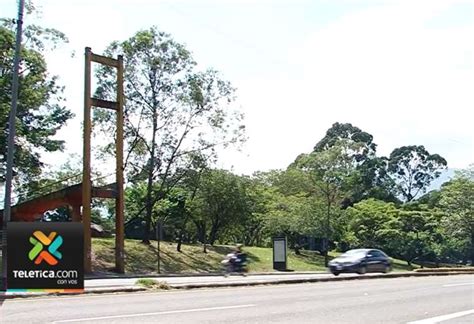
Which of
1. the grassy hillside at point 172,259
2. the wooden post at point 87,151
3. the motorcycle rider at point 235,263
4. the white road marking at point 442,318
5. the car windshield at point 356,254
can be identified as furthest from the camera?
the grassy hillside at point 172,259

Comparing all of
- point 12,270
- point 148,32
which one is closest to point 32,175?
point 148,32

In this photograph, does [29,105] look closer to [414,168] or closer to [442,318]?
[442,318]

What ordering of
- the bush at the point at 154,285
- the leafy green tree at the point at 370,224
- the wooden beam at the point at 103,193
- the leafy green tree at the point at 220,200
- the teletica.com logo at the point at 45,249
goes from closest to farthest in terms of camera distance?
the teletica.com logo at the point at 45,249
the bush at the point at 154,285
the wooden beam at the point at 103,193
the leafy green tree at the point at 220,200
the leafy green tree at the point at 370,224

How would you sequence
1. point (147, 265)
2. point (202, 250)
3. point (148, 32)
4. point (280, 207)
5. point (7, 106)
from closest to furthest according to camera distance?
point (7, 106) → point (147, 265) → point (148, 32) → point (202, 250) → point (280, 207)

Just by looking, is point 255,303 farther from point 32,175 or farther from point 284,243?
point 32,175

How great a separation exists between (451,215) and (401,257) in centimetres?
861

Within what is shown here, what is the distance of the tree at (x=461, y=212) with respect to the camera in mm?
56219

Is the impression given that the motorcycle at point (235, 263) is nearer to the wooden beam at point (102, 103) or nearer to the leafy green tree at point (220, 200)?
the wooden beam at point (102, 103)

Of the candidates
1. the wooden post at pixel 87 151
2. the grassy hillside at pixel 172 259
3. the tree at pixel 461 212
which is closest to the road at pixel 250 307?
the wooden post at pixel 87 151

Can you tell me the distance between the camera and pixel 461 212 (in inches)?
2232

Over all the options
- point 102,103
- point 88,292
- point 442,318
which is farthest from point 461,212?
point 442,318

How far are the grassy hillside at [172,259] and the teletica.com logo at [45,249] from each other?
20675mm

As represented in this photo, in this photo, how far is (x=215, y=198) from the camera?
47188mm

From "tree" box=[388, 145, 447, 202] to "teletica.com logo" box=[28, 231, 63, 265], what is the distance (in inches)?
3613
